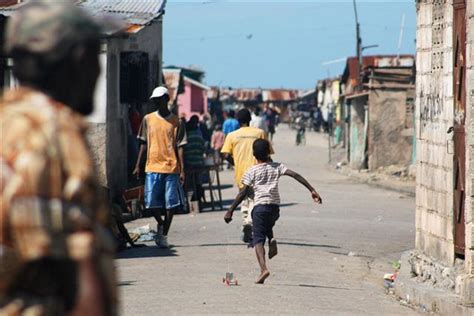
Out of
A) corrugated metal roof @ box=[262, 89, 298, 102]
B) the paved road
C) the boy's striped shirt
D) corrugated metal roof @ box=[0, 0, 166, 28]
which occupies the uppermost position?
corrugated metal roof @ box=[0, 0, 166, 28]

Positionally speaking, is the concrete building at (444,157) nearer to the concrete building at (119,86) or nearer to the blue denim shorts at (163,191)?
the blue denim shorts at (163,191)

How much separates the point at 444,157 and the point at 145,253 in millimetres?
4032

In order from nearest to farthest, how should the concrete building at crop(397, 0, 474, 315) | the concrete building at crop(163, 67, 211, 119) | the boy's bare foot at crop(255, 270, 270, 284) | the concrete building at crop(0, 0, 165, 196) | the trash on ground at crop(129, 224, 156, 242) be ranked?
the concrete building at crop(397, 0, 474, 315) → the boy's bare foot at crop(255, 270, 270, 284) → the trash on ground at crop(129, 224, 156, 242) → the concrete building at crop(0, 0, 165, 196) → the concrete building at crop(163, 67, 211, 119)

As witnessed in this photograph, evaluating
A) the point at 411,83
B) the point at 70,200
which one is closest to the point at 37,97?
the point at 70,200

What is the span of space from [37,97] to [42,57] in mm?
117

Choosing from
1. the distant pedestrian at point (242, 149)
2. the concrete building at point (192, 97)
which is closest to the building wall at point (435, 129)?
the distant pedestrian at point (242, 149)

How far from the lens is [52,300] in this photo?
3.43m

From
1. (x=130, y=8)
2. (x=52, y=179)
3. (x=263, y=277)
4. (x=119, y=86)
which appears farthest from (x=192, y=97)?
(x=52, y=179)

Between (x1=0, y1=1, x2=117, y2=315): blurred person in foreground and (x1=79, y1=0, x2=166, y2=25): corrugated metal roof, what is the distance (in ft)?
49.0

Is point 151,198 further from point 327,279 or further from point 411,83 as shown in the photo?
point 411,83

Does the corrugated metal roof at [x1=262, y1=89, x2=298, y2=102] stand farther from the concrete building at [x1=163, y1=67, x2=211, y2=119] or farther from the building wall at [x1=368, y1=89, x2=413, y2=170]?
the building wall at [x1=368, y1=89, x2=413, y2=170]

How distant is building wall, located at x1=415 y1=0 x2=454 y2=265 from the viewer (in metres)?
11.5

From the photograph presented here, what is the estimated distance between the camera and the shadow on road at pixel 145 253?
45.2 ft

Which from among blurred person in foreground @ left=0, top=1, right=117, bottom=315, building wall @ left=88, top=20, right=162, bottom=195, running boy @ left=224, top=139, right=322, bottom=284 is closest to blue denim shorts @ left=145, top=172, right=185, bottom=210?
running boy @ left=224, top=139, right=322, bottom=284
